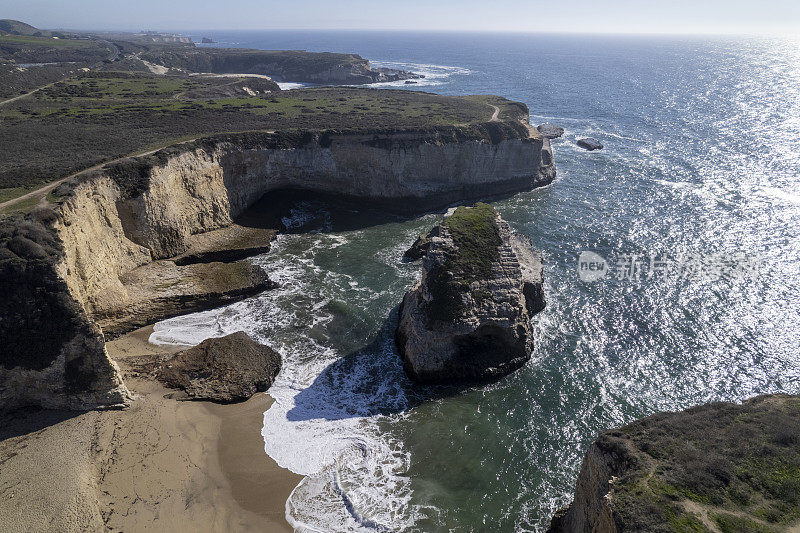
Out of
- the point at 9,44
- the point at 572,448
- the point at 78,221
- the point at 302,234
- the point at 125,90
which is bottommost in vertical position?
the point at 572,448

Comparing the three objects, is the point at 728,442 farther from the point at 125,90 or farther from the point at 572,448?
the point at 125,90

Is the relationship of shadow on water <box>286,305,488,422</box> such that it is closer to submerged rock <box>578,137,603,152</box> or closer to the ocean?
the ocean

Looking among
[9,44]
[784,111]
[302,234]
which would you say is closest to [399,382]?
[302,234]

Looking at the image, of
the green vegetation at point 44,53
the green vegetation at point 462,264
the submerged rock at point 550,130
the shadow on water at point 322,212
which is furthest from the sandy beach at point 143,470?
the green vegetation at point 44,53

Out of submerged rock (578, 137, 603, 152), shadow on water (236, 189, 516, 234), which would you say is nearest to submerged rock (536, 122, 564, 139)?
submerged rock (578, 137, 603, 152)

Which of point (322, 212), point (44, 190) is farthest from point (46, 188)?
point (322, 212)

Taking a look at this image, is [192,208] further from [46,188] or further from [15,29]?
[15,29]

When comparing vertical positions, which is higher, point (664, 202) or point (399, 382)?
point (664, 202)
